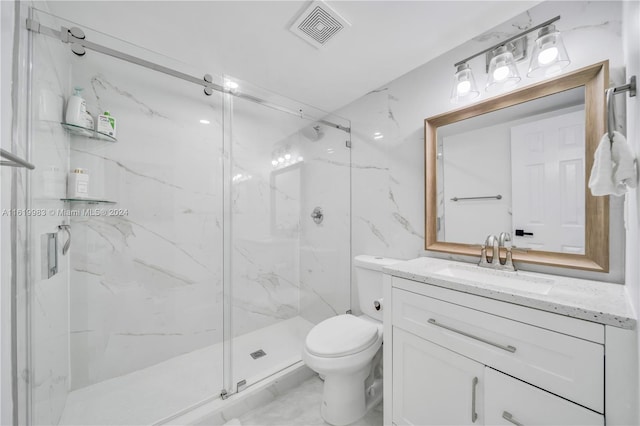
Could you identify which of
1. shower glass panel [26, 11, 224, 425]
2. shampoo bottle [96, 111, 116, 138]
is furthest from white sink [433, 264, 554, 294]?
shampoo bottle [96, 111, 116, 138]

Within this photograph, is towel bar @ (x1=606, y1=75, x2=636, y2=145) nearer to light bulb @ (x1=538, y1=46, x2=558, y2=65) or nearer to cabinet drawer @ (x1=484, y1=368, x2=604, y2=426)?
light bulb @ (x1=538, y1=46, x2=558, y2=65)

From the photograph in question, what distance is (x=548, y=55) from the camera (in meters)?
1.10

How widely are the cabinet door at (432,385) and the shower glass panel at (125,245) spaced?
3.66 ft

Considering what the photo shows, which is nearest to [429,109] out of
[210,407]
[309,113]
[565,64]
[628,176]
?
[565,64]

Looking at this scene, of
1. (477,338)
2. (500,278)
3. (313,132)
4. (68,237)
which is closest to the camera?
(477,338)

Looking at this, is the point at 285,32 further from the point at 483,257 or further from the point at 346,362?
the point at 346,362

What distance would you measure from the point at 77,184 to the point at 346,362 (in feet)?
5.89

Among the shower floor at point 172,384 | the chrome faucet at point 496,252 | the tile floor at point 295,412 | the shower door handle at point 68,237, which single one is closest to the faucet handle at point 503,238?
the chrome faucet at point 496,252

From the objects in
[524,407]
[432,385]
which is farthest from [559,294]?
[432,385]

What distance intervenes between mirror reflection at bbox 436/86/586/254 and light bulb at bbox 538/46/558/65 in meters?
0.16

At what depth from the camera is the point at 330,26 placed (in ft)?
4.26

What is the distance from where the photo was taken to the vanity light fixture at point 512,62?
3.55 feet

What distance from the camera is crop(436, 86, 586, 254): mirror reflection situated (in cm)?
109

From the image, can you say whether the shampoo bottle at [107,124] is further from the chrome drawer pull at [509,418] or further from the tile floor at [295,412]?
the chrome drawer pull at [509,418]
